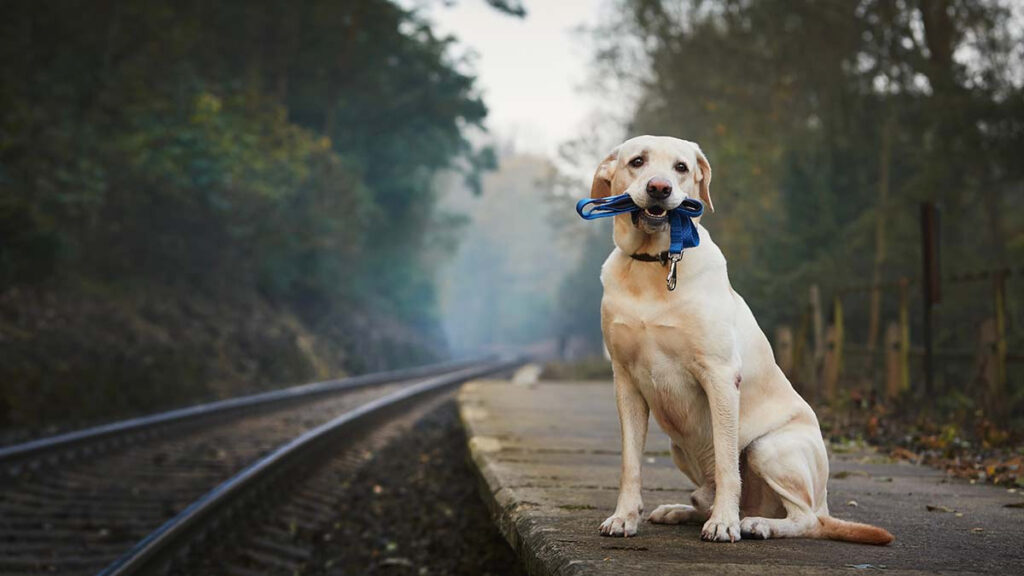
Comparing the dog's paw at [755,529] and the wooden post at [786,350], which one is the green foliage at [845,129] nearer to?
the wooden post at [786,350]

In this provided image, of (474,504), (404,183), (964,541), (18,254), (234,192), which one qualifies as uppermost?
(404,183)

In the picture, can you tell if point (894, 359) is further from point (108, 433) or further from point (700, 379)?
point (108, 433)

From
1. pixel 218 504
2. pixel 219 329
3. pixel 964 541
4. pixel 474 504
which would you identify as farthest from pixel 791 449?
pixel 219 329

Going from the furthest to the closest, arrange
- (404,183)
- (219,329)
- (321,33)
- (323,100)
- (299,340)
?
(404,183)
(323,100)
(321,33)
(299,340)
(219,329)

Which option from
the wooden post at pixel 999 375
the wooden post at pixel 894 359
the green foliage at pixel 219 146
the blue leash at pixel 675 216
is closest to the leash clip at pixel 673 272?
the blue leash at pixel 675 216

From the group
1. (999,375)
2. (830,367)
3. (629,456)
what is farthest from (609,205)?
(830,367)

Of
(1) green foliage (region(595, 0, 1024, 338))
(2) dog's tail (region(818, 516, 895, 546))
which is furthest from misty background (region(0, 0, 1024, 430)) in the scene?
(2) dog's tail (region(818, 516, 895, 546))

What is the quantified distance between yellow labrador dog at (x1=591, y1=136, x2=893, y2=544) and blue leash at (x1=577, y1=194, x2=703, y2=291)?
0.13ft

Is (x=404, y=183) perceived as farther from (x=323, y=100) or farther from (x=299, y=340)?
(x=299, y=340)

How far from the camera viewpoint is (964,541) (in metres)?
2.96

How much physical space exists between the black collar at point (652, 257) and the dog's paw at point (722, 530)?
0.86 meters

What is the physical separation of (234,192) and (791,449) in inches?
618

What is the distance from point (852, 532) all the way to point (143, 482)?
18.1 feet

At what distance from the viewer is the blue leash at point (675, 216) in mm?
2757
